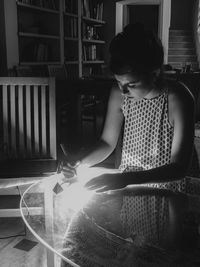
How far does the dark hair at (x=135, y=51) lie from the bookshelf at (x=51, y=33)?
3.07m

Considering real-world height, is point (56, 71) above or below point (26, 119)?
above

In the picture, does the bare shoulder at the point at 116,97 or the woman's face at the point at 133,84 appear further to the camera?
the bare shoulder at the point at 116,97

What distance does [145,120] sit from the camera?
4.38 feet

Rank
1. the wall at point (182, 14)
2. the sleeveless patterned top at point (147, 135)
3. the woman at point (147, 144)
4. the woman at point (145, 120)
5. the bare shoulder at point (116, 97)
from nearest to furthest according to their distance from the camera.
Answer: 1. the woman at point (147, 144)
2. the woman at point (145, 120)
3. the sleeveless patterned top at point (147, 135)
4. the bare shoulder at point (116, 97)
5. the wall at point (182, 14)

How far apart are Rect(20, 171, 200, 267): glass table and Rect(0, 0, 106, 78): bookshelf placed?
3113 millimetres

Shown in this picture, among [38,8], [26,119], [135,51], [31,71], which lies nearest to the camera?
[135,51]

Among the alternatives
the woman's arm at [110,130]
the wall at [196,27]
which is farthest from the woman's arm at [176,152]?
the wall at [196,27]

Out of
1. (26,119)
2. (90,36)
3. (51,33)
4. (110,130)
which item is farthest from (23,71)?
(110,130)

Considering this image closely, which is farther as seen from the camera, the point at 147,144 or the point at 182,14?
the point at 182,14

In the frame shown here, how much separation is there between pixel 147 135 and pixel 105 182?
0.38 m

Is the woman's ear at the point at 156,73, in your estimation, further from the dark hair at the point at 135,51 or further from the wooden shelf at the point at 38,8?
the wooden shelf at the point at 38,8

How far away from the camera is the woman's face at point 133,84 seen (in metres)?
1.11

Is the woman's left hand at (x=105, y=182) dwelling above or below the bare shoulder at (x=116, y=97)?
below

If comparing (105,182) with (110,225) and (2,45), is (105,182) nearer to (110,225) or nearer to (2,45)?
(110,225)
